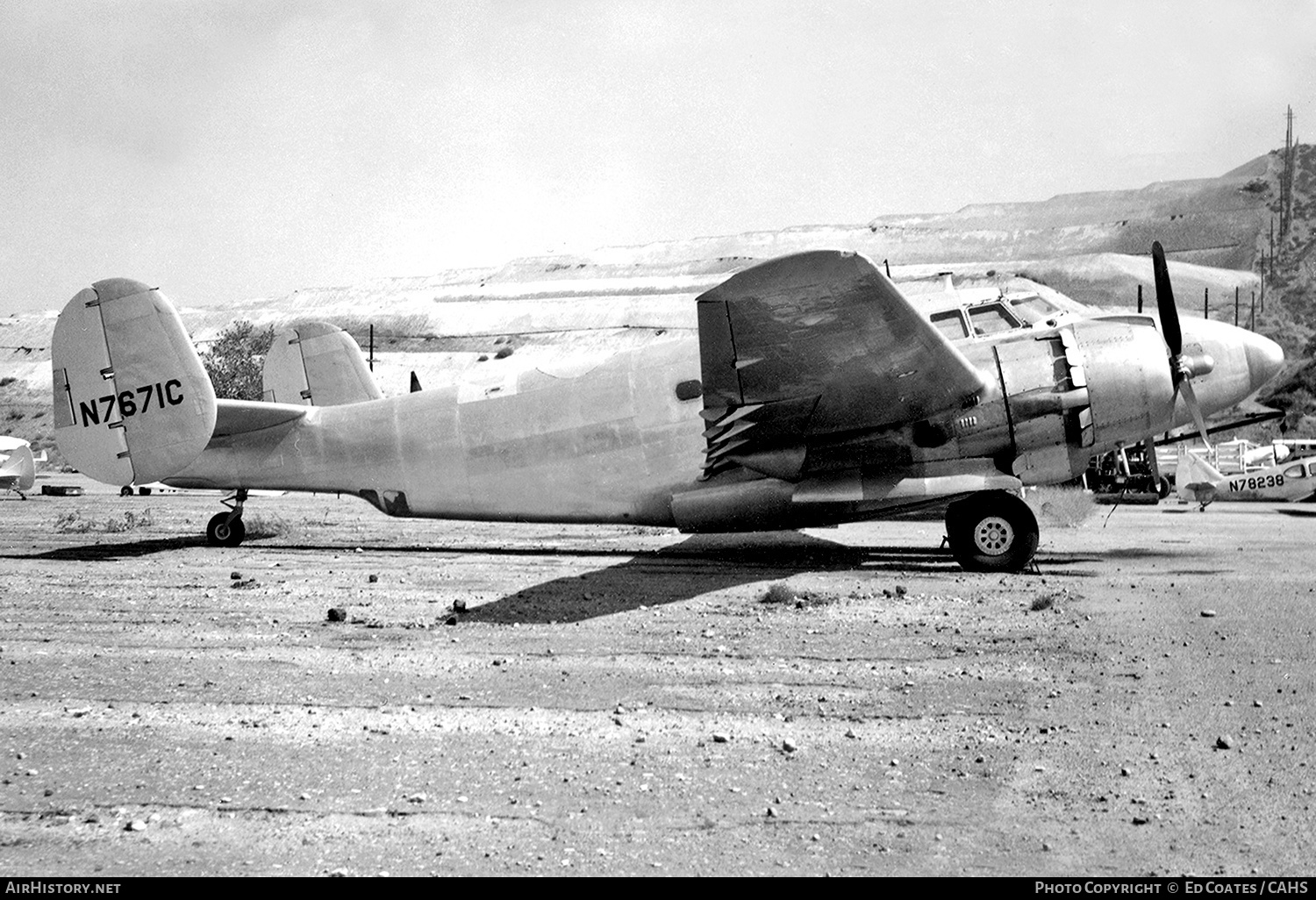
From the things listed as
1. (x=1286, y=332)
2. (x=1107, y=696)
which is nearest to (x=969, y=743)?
(x=1107, y=696)

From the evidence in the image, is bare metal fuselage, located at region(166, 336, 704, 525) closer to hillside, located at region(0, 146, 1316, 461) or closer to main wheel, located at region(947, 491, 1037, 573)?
main wheel, located at region(947, 491, 1037, 573)

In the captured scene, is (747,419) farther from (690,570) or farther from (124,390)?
(124,390)

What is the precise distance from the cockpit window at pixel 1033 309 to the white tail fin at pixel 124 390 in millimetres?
9470

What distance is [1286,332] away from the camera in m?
66.1

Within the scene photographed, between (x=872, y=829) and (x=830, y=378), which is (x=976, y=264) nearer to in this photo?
(x=830, y=378)

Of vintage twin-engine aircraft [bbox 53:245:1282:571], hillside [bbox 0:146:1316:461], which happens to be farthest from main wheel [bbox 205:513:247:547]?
hillside [bbox 0:146:1316:461]

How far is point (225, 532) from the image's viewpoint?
14586 millimetres

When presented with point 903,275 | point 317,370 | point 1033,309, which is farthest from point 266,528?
point 903,275

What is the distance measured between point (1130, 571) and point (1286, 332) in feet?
214

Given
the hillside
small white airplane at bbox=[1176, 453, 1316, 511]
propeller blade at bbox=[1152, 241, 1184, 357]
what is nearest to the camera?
propeller blade at bbox=[1152, 241, 1184, 357]

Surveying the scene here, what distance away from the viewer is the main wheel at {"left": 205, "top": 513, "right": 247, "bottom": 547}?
14508mm

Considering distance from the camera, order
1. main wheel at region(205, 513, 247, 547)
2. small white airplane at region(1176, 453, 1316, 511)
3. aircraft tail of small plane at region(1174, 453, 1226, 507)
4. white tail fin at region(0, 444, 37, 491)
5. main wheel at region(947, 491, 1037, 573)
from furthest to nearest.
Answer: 1. white tail fin at region(0, 444, 37, 491)
2. small white airplane at region(1176, 453, 1316, 511)
3. aircraft tail of small plane at region(1174, 453, 1226, 507)
4. main wheel at region(205, 513, 247, 547)
5. main wheel at region(947, 491, 1037, 573)

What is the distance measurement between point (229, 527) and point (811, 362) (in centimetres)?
884

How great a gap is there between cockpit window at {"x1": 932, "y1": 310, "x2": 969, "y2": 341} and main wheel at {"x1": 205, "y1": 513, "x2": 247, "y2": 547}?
9.73 m
